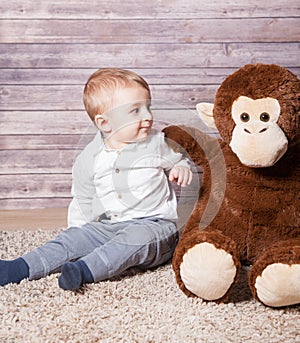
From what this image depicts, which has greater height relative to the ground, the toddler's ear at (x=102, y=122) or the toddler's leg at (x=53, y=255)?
the toddler's ear at (x=102, y=122)

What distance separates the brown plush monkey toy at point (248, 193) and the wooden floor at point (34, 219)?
63 centimetres

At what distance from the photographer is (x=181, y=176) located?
1388 mm

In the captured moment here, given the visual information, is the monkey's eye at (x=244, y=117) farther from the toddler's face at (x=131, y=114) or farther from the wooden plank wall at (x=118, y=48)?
the wooden plank wall at (x=118, y=48)

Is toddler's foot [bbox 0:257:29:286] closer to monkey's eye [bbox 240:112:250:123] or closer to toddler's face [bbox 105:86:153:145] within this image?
toddler's face [bbox 105:86:153:145]

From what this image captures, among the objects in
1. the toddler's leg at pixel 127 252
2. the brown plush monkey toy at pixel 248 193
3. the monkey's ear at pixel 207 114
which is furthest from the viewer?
the monkey's ear at pixel 207 114

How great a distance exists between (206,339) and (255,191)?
1.28 ft

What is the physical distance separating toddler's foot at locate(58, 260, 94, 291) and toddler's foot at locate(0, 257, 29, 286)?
0.11m

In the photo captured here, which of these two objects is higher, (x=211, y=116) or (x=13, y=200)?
(x=211, y=116)

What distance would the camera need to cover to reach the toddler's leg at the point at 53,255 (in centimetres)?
135

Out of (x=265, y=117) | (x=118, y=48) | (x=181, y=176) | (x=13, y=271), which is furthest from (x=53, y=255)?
(x=118, y=48)

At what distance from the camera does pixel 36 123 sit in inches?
79.0

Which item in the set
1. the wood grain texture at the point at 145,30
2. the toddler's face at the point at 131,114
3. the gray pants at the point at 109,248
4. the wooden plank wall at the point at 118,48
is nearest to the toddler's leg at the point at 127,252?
the gray pants at the point at 109,248

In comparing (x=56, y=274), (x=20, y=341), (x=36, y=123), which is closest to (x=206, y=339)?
(x=20, y=341)

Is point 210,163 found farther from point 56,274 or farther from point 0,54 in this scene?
point 0,54
